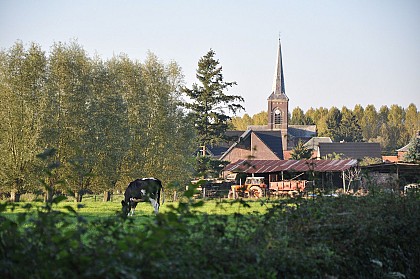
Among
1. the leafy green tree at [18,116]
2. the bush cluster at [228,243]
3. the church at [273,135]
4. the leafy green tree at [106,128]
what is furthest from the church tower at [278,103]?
the bush cluster at [228,243]

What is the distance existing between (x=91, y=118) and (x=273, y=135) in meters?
58.8

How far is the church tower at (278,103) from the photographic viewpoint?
5300 inches

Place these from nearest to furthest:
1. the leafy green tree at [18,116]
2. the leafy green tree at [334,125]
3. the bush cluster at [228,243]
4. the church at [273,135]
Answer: the bush cluster at [228,243] → the leafy green tree at [18,116] → the church at [273,135] → the leafy green tree at [334,125]

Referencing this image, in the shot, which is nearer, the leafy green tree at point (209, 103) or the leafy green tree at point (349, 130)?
the leafy green tree at point (209, 103)

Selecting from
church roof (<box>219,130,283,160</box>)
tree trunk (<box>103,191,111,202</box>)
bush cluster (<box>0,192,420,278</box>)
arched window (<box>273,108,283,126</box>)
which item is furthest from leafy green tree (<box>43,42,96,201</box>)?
arched window (<box>273,108,283,126</box>)

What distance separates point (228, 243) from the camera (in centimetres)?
660

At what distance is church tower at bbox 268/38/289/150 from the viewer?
442ft

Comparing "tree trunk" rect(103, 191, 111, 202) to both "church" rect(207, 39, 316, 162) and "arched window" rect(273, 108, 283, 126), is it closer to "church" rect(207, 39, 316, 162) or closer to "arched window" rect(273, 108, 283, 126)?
"church" rect(207, 39, 316, 162)

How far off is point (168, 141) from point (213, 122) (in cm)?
1832

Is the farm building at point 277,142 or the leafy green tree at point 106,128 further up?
the farm building at point 277,142

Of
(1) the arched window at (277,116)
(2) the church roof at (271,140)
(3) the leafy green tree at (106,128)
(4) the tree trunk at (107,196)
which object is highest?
(1) the arched window at (277,116)

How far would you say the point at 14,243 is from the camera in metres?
5.52

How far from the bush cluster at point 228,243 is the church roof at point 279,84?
12494cm

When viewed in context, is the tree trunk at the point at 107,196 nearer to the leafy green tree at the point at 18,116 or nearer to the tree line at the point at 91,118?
the tree line at the point at 91,118
